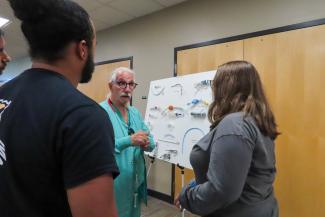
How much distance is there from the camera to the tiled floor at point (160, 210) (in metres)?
2.93

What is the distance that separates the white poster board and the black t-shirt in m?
1.67

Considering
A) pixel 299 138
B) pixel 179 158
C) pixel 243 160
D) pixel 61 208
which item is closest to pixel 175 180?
pixel 179 158

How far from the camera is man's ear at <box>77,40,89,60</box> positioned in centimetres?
63

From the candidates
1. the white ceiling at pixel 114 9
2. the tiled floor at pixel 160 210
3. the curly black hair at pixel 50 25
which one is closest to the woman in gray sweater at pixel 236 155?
the curly black hair at pixel 50 25

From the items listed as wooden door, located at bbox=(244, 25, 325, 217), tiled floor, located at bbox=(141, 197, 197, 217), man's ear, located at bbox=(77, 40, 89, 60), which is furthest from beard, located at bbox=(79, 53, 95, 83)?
tiled floor, located at bbox=(141, 197, 197, 217)

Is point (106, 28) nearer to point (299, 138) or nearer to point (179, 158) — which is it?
point (179, 158)

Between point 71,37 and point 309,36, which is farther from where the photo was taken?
point 309,36

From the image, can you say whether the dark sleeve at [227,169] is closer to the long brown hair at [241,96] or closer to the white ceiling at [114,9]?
the long brown hair at [241,96]

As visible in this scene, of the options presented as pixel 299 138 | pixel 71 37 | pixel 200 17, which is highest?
pixel 200 17

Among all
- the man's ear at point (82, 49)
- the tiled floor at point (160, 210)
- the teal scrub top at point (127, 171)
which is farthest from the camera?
the tiled floor at point (160, 210)

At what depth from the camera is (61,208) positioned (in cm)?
57

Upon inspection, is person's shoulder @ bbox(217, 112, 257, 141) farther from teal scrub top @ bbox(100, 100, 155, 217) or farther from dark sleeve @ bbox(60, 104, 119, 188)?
teal scrub top @ bbox(100, 100, 155, 217)

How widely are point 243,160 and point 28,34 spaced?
792 millimetres

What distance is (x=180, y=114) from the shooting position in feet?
7.75
